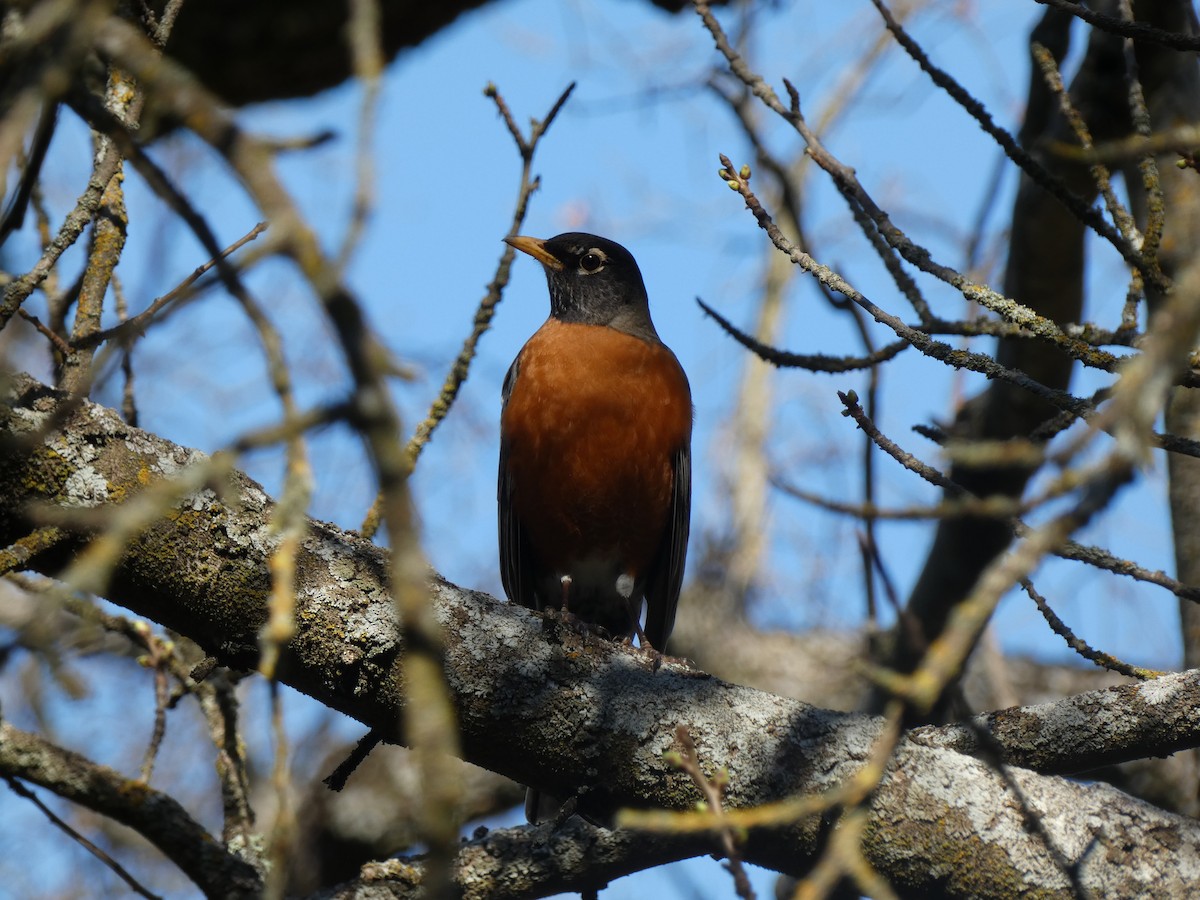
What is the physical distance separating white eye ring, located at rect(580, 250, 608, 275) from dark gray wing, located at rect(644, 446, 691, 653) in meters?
1.32

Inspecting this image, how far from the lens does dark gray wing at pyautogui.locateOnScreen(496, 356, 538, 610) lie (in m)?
5.19

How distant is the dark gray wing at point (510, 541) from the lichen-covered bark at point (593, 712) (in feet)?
7.22

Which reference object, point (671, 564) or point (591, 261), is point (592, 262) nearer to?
point (591, 261)

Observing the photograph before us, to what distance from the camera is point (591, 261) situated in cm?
620

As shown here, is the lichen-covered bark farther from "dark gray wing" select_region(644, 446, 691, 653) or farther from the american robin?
"dark gray wing" select_region(644, 446, 691, 653)

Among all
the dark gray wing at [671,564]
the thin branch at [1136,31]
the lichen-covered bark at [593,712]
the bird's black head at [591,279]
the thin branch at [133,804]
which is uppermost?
the bird's black head at [591,279]

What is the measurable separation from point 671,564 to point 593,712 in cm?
258

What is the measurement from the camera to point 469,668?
2.79 m

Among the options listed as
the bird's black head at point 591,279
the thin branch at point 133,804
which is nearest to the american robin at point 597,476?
the bird's black head at point 591,279

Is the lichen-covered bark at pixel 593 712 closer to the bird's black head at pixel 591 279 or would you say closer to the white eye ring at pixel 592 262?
the bird's black head at pixel 591 279

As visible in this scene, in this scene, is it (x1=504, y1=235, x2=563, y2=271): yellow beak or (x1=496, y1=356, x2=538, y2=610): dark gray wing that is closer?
(x1=496, y1=356, x2=538, y2=610): dark gray wing

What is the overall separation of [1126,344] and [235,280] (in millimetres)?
2220

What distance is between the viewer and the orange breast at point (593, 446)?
501cm

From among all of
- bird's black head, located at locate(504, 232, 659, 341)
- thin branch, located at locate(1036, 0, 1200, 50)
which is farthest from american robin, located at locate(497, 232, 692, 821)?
thin branch, located at locate(1036, 0, 1200, 50)
